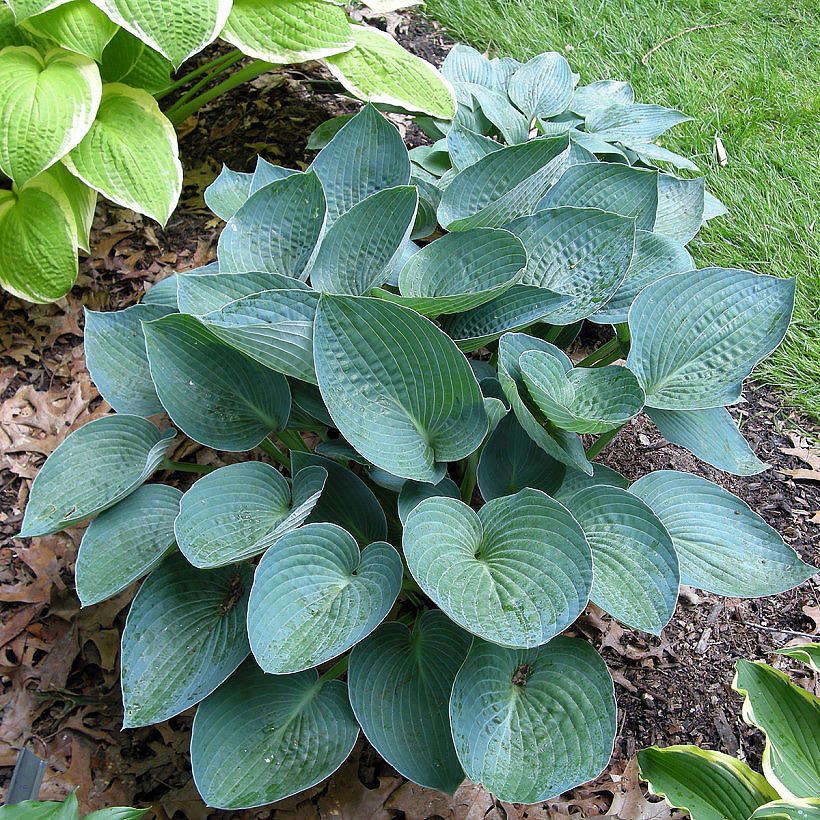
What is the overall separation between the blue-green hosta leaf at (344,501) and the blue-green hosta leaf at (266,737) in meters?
0.27

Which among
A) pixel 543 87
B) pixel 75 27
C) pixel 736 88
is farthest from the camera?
pixel 736 88

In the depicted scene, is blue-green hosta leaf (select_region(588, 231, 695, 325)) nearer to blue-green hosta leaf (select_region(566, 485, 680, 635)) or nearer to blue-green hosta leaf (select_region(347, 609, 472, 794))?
blue-green hosta leaf (select_region(566, 485, 680, 635))

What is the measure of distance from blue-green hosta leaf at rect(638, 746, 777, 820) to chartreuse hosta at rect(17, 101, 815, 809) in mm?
232

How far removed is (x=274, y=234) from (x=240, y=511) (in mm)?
531

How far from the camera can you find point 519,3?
9.91 feet

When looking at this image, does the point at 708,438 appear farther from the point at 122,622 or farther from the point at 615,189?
the point at 122,622

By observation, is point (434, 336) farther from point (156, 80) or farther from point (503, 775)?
point (156, 80)

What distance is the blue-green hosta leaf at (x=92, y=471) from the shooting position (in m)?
1.25

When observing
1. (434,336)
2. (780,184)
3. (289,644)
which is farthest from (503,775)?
(780,184)

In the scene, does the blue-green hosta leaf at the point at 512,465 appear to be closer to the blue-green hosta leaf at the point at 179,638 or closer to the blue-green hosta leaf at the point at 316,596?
the blue-green hosta leaf at the point at 316,596

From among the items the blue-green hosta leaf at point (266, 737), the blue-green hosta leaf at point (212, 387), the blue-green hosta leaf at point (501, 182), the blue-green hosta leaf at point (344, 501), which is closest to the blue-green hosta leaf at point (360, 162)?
the blue-green hosta leaf at point (501, 182)

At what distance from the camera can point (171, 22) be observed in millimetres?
1608

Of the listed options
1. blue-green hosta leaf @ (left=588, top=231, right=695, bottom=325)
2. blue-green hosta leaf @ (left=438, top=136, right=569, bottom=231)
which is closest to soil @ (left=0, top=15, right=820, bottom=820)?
blue-green hosta leaf @ (left=588, top=231, right=695, bottom=325)

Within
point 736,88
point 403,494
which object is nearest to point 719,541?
point 403,494
